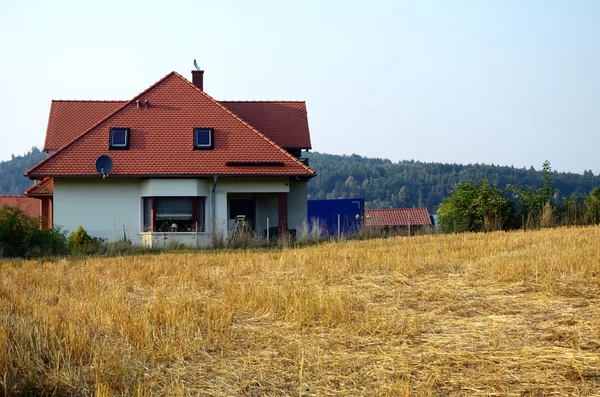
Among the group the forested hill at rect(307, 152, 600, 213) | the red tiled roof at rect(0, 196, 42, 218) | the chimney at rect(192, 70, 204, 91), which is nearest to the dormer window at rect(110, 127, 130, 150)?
the chimney at rect(192, 70, 204, 91)

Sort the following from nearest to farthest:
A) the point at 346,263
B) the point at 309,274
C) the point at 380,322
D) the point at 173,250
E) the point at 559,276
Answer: the point at 380,322
the point at 559,276
the point at 309,274
the point at 346,263
the point at 173,250

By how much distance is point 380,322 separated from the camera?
8.17 m

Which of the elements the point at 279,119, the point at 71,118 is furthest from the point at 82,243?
the point at 279,119

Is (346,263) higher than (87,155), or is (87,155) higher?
(87,155)

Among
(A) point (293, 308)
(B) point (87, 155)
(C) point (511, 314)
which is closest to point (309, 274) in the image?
(A) point (293, 308)

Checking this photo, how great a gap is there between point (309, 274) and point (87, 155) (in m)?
17.6

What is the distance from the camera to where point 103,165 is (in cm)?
2784

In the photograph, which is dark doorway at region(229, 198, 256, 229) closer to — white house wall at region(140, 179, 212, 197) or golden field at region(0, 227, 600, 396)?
white house wall at region(140, 179, 212, 197)

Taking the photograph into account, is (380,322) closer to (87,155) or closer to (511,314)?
(511,314)

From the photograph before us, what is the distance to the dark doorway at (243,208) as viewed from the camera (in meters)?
31.1

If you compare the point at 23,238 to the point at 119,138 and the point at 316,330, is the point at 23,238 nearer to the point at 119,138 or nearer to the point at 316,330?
the point at 119,138

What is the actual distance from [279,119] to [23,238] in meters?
14.6

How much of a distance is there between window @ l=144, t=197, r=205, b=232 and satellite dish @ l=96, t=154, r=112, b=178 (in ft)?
6.44

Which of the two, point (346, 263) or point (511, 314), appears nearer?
point (511, 314)
